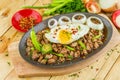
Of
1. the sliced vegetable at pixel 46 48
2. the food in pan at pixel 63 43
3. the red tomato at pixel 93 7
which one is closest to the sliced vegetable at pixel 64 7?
the red tomato at pixel 93 7

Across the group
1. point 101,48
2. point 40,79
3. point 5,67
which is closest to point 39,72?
point 40,79

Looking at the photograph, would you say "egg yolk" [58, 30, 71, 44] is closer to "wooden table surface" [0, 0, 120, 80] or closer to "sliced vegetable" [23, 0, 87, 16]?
"wooden table surface" [0, 0, 120, 80]

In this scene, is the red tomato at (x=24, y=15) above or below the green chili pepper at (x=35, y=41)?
above

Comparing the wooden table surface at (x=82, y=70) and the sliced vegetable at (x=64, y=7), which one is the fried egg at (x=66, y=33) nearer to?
the wooden table surface at (x=82, y=70)

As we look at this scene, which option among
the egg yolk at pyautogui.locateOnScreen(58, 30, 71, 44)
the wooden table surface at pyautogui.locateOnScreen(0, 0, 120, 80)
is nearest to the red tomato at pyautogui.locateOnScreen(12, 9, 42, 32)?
the wooden table surface at pyautogui.locateOnScreen(0, 0, 120, 80)

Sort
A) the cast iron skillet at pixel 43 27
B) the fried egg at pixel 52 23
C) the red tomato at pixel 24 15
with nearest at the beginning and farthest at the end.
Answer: the cast iron skillet at pixel 43 27 → the fried egg at pixel 52 23 → the red tomato at pixel 24 15

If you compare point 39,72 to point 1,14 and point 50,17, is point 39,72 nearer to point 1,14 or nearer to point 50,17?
point 50,17

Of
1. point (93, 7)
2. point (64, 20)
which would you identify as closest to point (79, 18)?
point (64, 20)
